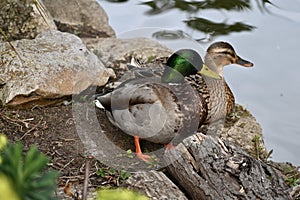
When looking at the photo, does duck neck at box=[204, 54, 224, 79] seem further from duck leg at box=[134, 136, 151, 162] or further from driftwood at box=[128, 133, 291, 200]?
driftwood at box=[128, 133, 291, 200]

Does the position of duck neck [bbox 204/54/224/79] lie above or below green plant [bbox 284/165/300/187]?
above

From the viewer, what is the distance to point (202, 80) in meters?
2.95

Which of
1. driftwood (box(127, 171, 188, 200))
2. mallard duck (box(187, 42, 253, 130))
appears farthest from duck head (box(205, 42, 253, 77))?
driftwood (box(127, 171, 188, 200))

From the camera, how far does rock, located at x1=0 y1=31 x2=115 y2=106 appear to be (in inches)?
112

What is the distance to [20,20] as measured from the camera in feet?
10.6

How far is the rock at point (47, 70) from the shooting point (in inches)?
112

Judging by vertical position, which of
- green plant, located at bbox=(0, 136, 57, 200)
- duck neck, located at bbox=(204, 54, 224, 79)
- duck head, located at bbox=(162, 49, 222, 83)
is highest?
green plant, located at bbox=(0, 136, 57, 200)

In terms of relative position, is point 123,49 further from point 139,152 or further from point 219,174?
point 219,174

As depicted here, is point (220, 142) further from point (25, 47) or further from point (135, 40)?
point (135, 40)

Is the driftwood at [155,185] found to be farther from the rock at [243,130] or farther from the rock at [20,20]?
the rock at [20,20]

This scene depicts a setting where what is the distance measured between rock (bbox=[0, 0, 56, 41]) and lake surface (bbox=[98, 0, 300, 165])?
3.22 feet

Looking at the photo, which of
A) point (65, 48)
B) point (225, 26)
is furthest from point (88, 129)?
point (225, 26)

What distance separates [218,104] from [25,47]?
42.1 inches

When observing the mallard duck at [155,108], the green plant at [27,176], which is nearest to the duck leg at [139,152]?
the mallard duck at [155,108]
